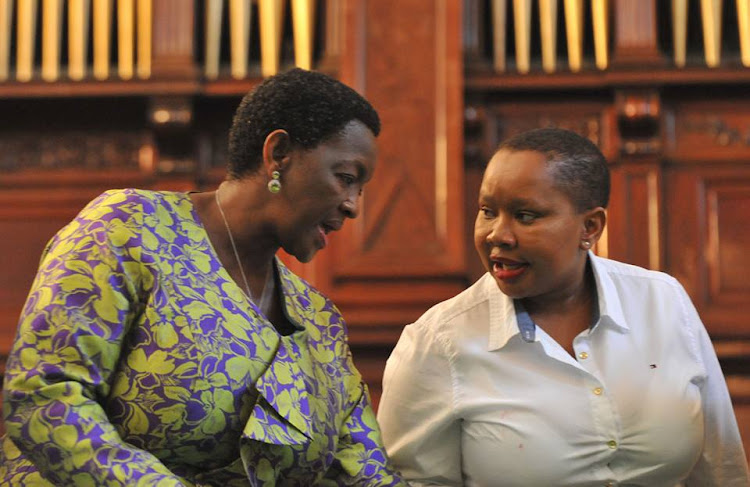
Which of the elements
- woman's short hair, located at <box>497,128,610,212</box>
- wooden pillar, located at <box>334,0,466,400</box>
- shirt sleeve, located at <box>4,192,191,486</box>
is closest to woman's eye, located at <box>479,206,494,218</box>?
woman's short hair, located at <box>497,128,610,212</box>

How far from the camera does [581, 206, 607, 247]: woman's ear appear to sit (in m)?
2.23

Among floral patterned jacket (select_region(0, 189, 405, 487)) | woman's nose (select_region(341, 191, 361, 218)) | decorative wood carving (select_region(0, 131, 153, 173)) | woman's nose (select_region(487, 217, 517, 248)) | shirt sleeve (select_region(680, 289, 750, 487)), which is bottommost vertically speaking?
shirt sleeve (select_region(680, 289, 750, 487))

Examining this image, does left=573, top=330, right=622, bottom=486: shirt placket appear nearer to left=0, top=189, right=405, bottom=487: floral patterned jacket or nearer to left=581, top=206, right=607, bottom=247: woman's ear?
left=581, top=206, right=607, bottom=247: woman's ear

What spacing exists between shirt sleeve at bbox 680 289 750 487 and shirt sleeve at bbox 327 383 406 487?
612 millimetres

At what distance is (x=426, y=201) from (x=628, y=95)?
0.73 metres

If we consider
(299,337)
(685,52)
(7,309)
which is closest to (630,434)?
Answer: (299,337)

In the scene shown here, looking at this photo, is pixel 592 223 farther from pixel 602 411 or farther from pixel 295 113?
pixel 295 113

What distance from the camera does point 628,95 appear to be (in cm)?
364

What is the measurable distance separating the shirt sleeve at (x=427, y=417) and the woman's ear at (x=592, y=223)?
34cm

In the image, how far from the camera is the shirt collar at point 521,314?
7.32ft

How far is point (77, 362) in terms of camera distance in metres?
1.79

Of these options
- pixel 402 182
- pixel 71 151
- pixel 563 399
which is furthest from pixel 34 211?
pixel 563 399

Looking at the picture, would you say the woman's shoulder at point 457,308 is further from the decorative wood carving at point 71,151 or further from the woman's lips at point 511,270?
the decorative wood carving at point 71,151

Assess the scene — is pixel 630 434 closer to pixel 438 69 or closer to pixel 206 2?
pixel 438 69
